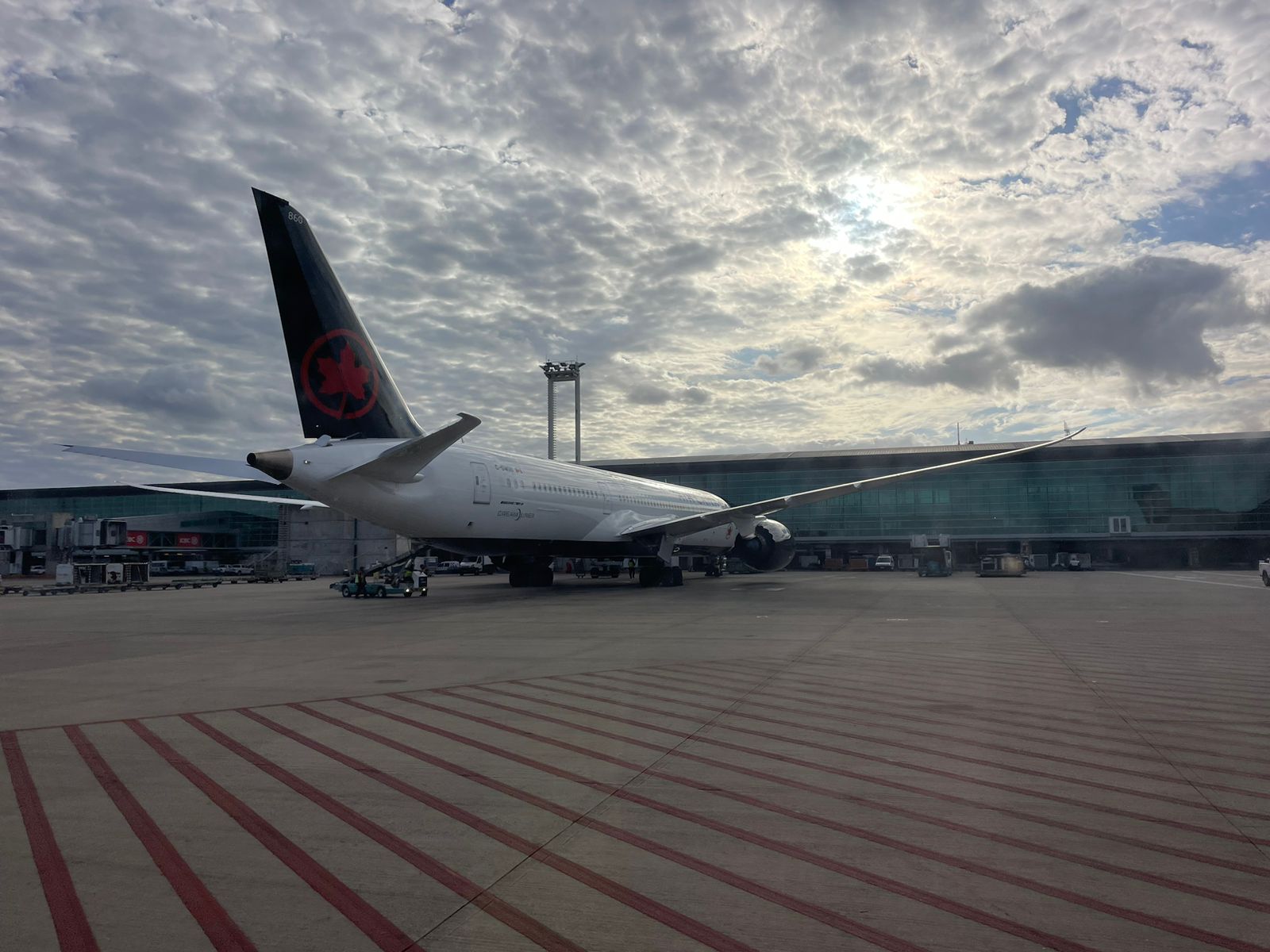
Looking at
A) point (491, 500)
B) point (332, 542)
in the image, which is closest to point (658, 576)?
point (491, 500)

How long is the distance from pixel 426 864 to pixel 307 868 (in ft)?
1.87

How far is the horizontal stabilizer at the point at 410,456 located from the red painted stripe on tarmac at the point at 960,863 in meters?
12.5

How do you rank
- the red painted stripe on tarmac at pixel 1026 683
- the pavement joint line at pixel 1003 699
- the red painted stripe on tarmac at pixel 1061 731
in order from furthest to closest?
the red painted stripe on tarmac at pixel 1026 683 < the pavement joint line at pixel 1003 699 < the red painted stripe on tarmac at pixel 1061 731

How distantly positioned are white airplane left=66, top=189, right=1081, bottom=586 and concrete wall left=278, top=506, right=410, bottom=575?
27.4 meters

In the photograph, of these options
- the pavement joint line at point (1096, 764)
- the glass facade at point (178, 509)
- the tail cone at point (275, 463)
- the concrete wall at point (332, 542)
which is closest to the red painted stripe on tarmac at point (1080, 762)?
the pavement joint line at point (1096, 764)

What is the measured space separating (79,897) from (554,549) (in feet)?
85.5

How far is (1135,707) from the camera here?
8242mm

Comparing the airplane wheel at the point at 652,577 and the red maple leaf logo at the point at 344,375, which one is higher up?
the red maple leaf logo at the point at 344,375

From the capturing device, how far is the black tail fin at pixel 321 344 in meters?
19.2

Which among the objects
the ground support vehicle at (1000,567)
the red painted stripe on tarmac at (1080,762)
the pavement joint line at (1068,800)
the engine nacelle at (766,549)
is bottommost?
the pavement joint line at (1068,800)

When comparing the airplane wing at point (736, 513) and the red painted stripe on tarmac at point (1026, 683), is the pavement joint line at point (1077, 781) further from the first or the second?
the airplane wing at point (736, 513)

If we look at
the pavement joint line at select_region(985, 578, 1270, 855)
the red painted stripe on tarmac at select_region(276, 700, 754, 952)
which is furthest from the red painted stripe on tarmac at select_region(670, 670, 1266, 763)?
the red painted stripe on tarmac at select_region(276, 700, 754, 952)

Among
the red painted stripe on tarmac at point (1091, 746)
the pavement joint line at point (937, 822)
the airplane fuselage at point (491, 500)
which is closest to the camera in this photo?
the pavement joint line at point (937, 822)

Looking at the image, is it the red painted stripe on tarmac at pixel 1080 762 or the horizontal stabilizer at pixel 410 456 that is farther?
the horizontal stabilizer at pixel 410 456
